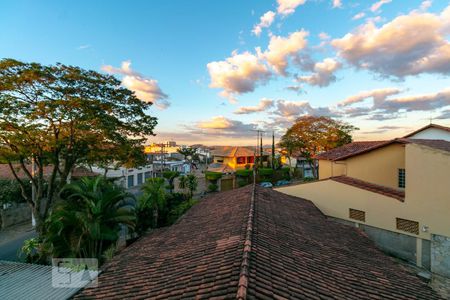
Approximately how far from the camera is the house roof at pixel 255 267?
512cm

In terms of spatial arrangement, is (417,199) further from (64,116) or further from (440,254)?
(64,116)

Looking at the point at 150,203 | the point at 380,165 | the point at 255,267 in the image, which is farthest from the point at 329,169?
the point at 255,267

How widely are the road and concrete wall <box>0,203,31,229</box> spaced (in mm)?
1340

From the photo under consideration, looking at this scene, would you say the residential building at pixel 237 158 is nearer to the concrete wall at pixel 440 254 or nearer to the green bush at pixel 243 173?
the green bush at pixel 243 173

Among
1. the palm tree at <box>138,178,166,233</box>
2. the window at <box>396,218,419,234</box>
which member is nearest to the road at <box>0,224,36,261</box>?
the palm tree at <box>138,178,166,233</box>

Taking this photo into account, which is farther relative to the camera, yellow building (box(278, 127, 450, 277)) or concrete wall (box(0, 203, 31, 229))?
concrete wall (box(0, 203, 31, 229))

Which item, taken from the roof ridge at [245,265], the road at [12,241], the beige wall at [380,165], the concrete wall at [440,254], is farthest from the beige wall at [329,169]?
the road at [12,241]

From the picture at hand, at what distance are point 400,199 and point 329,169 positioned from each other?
12.0 m

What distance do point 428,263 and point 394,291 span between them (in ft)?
34.0

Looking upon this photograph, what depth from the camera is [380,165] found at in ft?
61.4

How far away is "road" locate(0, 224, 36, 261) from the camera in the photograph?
623 inches

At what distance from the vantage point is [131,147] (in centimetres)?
1759

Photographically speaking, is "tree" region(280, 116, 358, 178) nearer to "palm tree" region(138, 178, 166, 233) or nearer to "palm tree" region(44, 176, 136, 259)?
"palm tree" region(138, 178, 166, 233)

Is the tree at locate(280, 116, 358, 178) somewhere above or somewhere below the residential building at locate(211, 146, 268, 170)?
above
